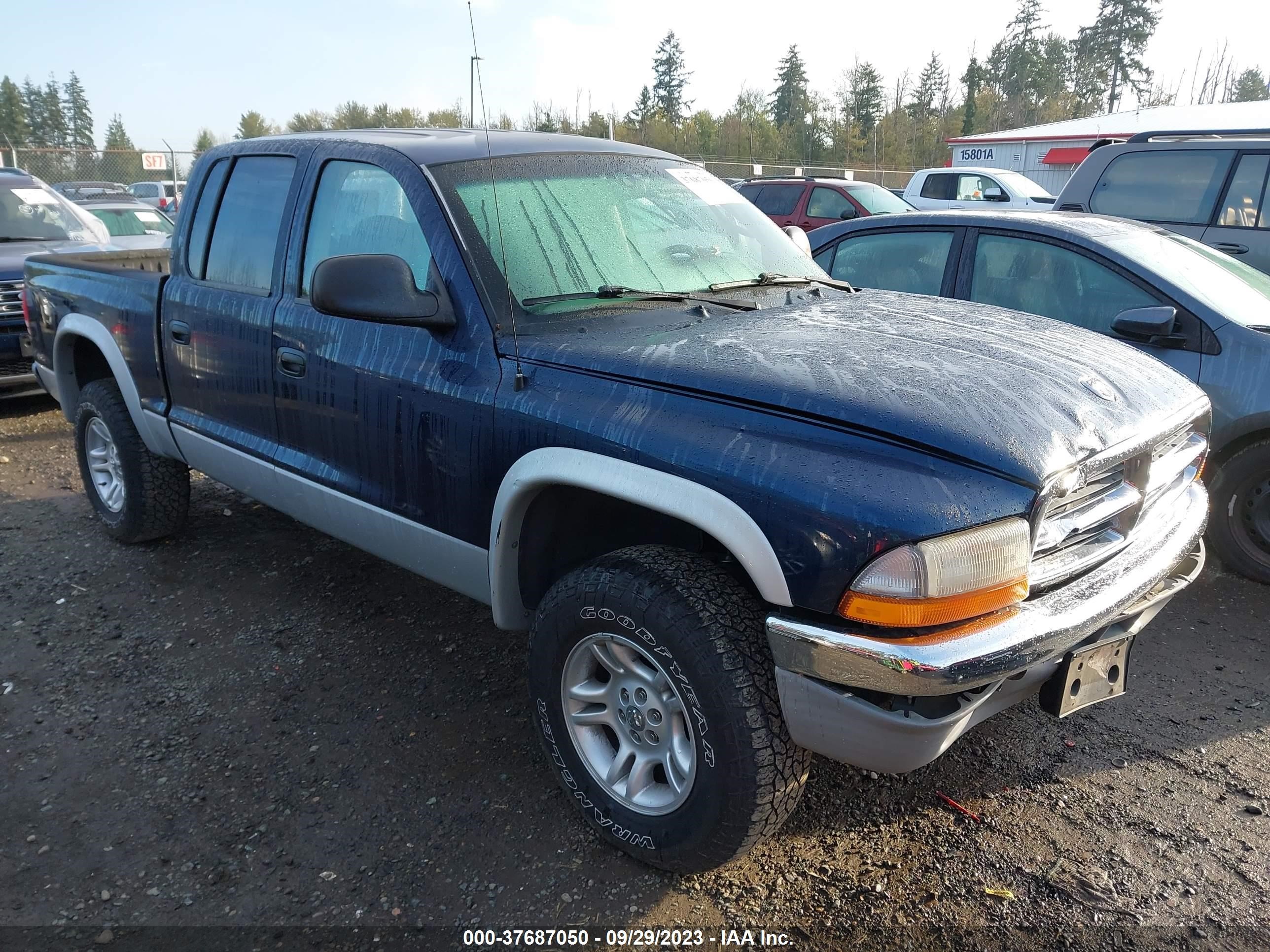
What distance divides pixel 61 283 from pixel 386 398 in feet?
9.64

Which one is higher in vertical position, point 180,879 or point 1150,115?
point 1150,115

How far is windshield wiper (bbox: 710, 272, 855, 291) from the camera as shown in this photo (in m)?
3.15

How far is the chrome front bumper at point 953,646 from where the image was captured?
1961 mm

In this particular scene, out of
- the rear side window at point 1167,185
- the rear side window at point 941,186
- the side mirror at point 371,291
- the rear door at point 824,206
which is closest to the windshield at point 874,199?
the rear door at point 824,206

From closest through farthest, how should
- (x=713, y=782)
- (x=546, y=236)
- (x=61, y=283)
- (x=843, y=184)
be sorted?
(x=713, y=782), (x=546, y=236), (x=61, y=283), (x=843, y=184)

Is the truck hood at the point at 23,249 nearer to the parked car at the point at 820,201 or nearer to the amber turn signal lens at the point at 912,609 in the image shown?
the amber turn signal lens at the point at 912,609

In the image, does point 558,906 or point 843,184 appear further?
point 843,184

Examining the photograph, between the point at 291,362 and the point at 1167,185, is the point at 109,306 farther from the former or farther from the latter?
the point at 1167,185

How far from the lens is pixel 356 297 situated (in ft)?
8.68

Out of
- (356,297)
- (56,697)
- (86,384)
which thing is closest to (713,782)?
(356,297)

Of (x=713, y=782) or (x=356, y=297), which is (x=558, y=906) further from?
(x=356, y=297)

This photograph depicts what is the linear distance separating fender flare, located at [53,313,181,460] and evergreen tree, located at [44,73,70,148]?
292 ft

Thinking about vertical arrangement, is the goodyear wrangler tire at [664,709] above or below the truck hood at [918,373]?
below

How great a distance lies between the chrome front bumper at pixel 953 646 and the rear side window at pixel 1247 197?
17.4 ft
